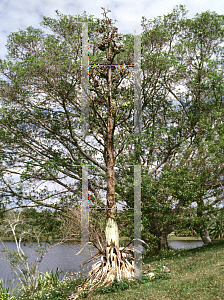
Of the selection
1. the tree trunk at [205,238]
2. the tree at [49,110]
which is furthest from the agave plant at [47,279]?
the tree trunk at [205,238]

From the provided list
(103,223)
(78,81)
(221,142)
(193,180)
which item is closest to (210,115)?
(221,142)

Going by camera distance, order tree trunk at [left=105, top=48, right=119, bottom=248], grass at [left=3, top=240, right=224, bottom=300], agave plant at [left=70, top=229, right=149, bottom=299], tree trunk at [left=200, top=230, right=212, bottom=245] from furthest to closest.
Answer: tree trunk at [left=200, top=230, right=212, bottom=245] < tree trunk at [left=105, top=48, right=119, bottom=248] < agave plant at [left=70, top=229, right=149, bottom=299] < grass at [left=3, top=240, right=224, bottom=300]

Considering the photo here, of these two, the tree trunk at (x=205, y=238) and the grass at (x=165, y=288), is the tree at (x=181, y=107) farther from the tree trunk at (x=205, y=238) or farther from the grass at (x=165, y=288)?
the grass at (x=165, y=288)

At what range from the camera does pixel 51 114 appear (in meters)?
13.5

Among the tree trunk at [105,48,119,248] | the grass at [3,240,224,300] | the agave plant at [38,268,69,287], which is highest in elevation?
the tree trunk at [105,48,119,248]

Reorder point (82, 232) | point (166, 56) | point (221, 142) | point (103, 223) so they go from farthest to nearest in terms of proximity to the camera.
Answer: point (166, 56) < point (221, 142) < point (103, 223) < point (82, 232)

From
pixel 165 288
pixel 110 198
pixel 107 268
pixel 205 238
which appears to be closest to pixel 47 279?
pixel 107 268

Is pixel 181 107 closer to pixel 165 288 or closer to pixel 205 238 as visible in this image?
pixel 205 238

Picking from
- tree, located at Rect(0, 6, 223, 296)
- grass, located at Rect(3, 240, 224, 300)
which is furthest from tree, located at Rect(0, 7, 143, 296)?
grass, located at Rect(3, 240, 224, 300)

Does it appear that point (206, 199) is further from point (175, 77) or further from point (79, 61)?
point (79, 61)

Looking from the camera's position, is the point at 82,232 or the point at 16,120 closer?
the point at 82,232

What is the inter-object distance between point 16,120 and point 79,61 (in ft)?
13.4

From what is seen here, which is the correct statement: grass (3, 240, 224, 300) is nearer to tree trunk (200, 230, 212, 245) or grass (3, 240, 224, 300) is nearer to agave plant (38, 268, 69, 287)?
agave plant (38, 268, 69, 287)

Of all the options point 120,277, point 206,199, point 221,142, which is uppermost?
point 221,142
